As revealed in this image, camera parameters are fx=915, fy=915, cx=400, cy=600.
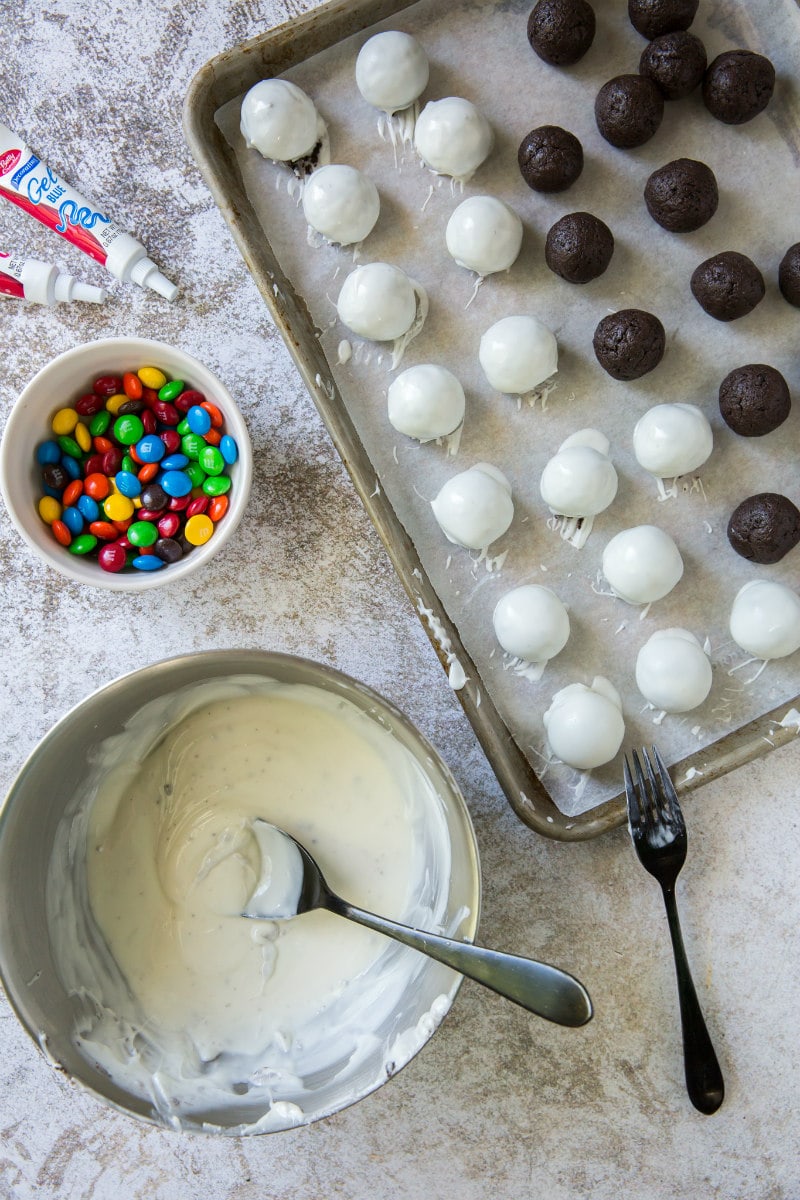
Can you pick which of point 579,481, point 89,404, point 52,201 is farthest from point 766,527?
point 52,201

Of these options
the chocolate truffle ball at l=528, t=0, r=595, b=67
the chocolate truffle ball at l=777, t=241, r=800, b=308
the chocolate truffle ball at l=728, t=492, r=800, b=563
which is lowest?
the chocolate truffle ball at l=728, t=492, r=800, b=563

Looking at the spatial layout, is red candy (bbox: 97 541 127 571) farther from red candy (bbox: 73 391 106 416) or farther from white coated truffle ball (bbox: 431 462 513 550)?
white coated truffle ball (bbox: 431 462 513 550)

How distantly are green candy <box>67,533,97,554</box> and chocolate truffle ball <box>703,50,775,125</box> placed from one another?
982mm

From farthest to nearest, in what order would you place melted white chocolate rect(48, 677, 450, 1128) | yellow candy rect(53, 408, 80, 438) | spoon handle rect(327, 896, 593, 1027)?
yellow candy rect(53, 408, 80, 438), melted white chocolate rect(48, 677, 450, 1128), spoon handle rect(327, 896, 593, 1027)

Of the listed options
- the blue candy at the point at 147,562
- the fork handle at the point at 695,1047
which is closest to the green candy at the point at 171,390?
the blue candy at the point at 147,562

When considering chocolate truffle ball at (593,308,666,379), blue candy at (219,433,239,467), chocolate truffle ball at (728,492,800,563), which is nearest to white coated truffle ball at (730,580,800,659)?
chocolate truffle ball at (728,492,800,563)

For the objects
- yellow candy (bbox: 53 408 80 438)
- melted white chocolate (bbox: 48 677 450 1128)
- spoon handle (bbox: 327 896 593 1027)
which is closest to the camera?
spoon handle (bbox: 327 896 593 1027)

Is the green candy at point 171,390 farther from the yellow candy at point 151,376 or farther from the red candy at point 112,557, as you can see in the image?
the red candy at point 112,557

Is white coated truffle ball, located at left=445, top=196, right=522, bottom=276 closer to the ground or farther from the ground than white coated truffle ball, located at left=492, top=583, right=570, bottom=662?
farther from the ground

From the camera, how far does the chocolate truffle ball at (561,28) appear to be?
45.3 inches

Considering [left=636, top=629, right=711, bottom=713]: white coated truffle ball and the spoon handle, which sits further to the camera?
[left=636, top=629, right=711, bottom=713]: white coated truffle ball

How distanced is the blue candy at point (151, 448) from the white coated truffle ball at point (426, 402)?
0.31 m

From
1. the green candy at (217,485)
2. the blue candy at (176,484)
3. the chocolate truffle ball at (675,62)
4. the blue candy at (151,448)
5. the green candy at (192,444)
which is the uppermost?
the chocolate truffle ball at (675,62)

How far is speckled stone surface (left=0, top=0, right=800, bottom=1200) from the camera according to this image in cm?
125
